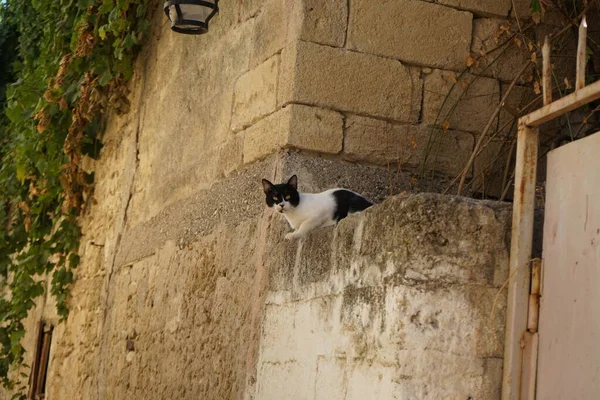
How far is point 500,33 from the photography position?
5.31 metres

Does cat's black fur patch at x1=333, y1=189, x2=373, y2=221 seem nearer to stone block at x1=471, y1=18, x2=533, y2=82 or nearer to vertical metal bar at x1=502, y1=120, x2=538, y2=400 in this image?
stone block at x1=471, y1=18, x2=533, y2=82

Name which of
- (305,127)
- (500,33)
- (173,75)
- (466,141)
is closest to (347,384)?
(305,127)

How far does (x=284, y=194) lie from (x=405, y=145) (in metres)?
0.80

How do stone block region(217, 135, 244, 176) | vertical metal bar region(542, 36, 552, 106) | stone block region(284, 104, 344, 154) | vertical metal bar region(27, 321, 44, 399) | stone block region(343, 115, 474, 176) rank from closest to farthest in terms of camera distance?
vertical metal bar region(542, 36, 552, 106) < stone block region(284, 104, 344, 154) < stone block region(343, 115, 474, 176) < stone block region(217, 135, 244, 176) < vertical metal bar region(27, 321, 44, 399)

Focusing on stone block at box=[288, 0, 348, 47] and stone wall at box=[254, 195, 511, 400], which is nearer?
stone wall at box=[254, 195, 511, 400]

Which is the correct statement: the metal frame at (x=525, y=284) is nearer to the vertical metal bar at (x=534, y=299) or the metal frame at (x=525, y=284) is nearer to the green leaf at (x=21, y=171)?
the vertical metal bar at (x=534, y=299)

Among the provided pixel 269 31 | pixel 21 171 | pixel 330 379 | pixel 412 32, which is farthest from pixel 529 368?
pixel 21 171

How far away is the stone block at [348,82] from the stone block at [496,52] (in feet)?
1.26

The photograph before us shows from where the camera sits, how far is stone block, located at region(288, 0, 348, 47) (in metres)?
4.95

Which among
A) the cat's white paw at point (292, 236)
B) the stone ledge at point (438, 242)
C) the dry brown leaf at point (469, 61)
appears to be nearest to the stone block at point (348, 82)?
the dry brown leaf at point (469, 61)

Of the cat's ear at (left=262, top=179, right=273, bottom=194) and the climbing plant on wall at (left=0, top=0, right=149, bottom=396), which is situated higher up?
the climbing plant on wall at (left=0, top=0, right=149, bottom=396)

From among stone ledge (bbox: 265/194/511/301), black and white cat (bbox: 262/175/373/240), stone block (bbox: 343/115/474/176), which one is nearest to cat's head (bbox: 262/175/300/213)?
black and white cat (bbox: 262/175/373/240)

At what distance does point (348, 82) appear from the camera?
5.00 meters

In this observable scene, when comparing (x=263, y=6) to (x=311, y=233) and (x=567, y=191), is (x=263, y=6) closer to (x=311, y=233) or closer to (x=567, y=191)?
(x=311, y=233)
